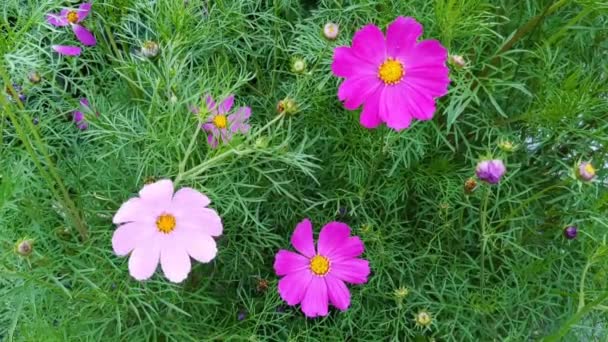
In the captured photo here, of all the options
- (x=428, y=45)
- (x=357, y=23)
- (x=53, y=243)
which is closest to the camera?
(x=428, y=45)

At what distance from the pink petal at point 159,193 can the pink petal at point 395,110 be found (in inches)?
12.1

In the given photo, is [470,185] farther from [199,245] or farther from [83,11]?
[83,11]

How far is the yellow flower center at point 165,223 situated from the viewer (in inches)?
31.4

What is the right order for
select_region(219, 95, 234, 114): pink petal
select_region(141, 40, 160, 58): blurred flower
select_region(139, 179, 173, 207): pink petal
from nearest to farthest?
1. select_region(139, 179, 173, 207): pink petal
2. select_region(141, 40, 160, 58): blurred flower
3. select_region(219, 95, 234, 114): pink petal

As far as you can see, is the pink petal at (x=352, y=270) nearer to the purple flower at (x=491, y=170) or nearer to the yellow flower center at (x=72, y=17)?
the purple flower at (x=491, y=170)

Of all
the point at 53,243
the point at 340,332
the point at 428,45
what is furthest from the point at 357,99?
the point at 53,243

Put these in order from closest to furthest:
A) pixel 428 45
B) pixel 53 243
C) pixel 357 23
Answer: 1. pixel 428 45
2. pixel 53 243
3. pixel 357 23

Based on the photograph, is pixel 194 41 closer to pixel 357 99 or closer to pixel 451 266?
pixel 357 99

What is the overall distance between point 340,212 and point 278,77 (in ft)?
0.87

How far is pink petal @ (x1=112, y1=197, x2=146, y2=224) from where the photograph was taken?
76 centimetres

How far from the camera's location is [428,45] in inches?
34.9

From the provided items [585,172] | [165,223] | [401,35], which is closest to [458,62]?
[401,35]

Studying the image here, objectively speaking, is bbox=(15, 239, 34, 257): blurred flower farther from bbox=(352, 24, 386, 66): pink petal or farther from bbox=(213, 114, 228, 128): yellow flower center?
bbox=(352, 24, 386, 66): pink petal

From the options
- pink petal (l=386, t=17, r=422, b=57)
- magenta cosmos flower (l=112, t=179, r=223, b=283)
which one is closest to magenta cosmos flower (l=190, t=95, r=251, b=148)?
magenta cosmos flower (l=112, t=179, r=223, b=283)
